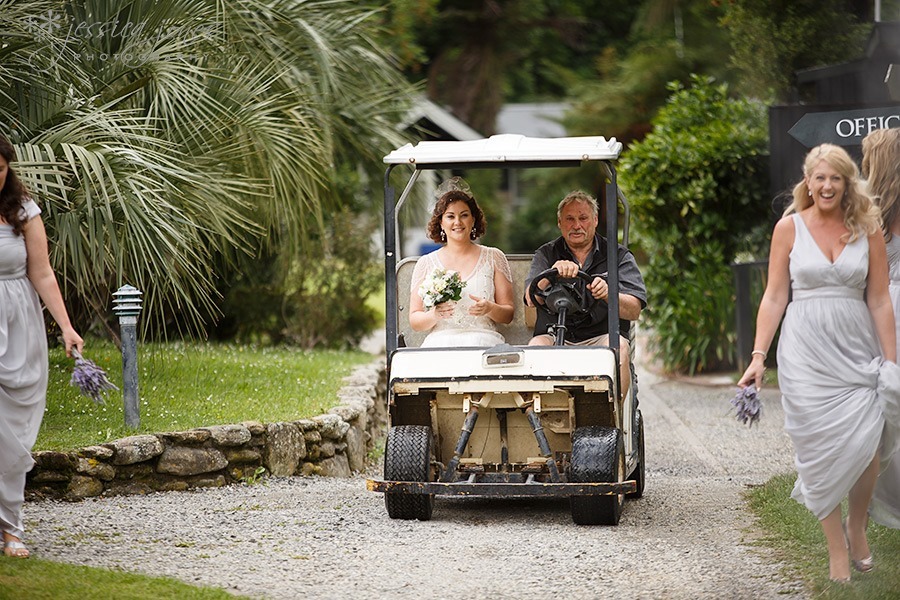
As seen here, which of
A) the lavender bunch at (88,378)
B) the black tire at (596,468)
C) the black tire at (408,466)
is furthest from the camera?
the black tire at (408,466)

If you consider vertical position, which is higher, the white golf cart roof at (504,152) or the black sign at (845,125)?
the black sign at (845,125)

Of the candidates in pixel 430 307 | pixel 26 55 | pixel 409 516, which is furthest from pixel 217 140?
pixel 409 516

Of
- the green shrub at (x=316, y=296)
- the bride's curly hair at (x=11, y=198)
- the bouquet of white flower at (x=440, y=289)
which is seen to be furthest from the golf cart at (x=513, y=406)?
the green shrub at (x=316, y=296)

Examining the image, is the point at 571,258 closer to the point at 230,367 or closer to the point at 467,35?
the point at 230,367

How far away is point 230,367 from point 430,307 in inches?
163

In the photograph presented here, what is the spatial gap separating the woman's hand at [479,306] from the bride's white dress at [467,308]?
1.1 inches

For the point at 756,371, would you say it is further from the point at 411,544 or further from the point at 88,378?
the point at 88,378

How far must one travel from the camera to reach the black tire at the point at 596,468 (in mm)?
6109

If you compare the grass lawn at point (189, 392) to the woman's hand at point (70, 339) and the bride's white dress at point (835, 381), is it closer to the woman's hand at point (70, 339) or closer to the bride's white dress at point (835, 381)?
the woman's hand at point (70, 339)

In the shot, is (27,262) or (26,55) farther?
(26,55)

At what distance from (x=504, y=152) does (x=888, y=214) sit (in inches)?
76.8

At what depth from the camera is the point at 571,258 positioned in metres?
6.90

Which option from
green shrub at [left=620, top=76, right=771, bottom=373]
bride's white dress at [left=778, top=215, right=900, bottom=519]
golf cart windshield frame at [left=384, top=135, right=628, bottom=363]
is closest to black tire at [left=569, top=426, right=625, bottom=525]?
golf cart windshield frame at [left=384, top=135, right=628, bottom=363]

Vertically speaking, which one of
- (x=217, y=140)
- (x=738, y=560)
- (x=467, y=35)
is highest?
(x=467, y=35)
